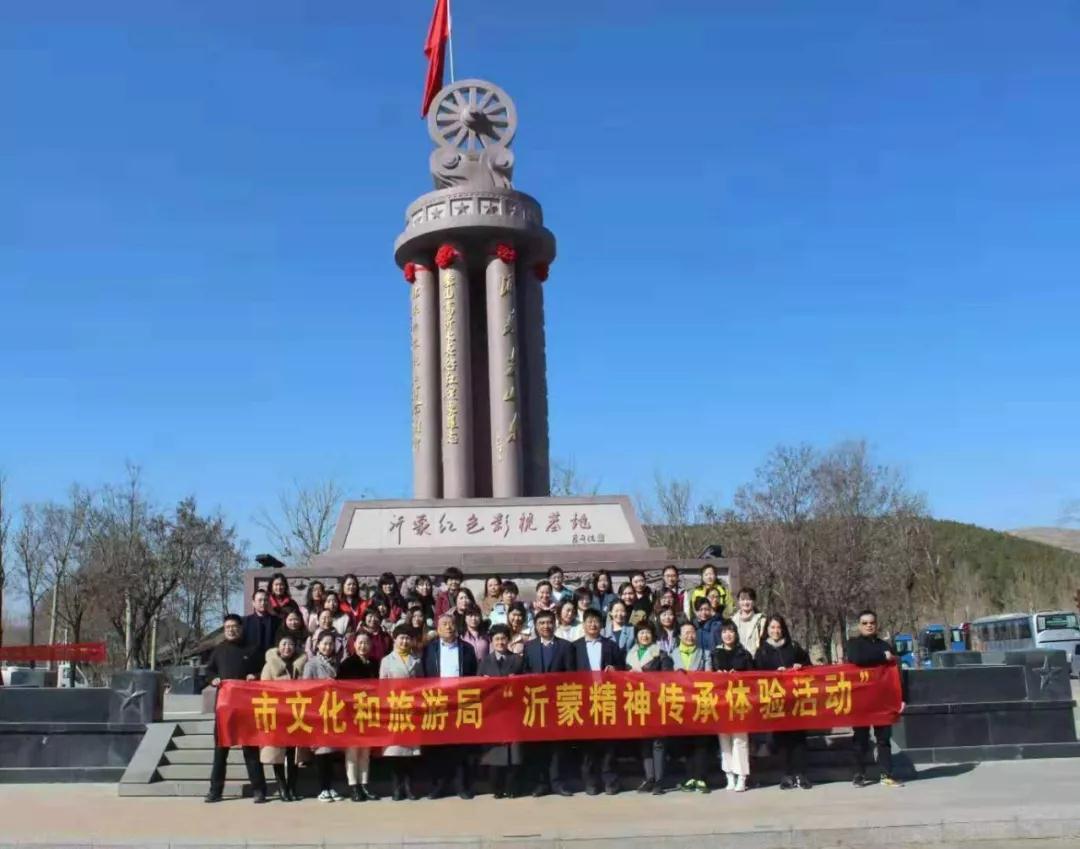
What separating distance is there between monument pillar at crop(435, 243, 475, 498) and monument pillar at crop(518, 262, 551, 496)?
1.05 metres

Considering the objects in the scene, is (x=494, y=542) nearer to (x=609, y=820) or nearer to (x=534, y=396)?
(x=534, y=396)

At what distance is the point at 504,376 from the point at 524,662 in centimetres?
886

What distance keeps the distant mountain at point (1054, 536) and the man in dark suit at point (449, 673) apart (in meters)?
84.3

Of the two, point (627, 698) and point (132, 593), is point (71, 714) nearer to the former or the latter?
point (627, 698)

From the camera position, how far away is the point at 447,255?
16875mm

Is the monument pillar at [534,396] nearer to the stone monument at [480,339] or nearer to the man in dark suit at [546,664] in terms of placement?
the stone monument at [480,339]

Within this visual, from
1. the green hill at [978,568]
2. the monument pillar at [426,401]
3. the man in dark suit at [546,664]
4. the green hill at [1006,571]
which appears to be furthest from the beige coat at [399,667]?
the green hill at [1006,571]

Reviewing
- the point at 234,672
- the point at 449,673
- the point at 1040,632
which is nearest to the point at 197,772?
the point at 234,672

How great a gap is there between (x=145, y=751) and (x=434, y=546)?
571 cm

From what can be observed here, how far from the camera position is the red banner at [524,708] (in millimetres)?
8062

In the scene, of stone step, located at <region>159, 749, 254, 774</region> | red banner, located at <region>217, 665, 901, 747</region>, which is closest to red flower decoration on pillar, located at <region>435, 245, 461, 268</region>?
stone step, located at <region>159, 749, 254, 774</region>

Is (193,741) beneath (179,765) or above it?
above

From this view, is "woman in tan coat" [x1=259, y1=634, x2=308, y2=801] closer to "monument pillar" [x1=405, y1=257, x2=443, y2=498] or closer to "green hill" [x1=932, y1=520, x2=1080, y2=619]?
"monument pillar" [x1=405, y1=257, x2=443, y2=498]

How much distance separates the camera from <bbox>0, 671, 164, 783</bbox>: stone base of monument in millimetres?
9148
